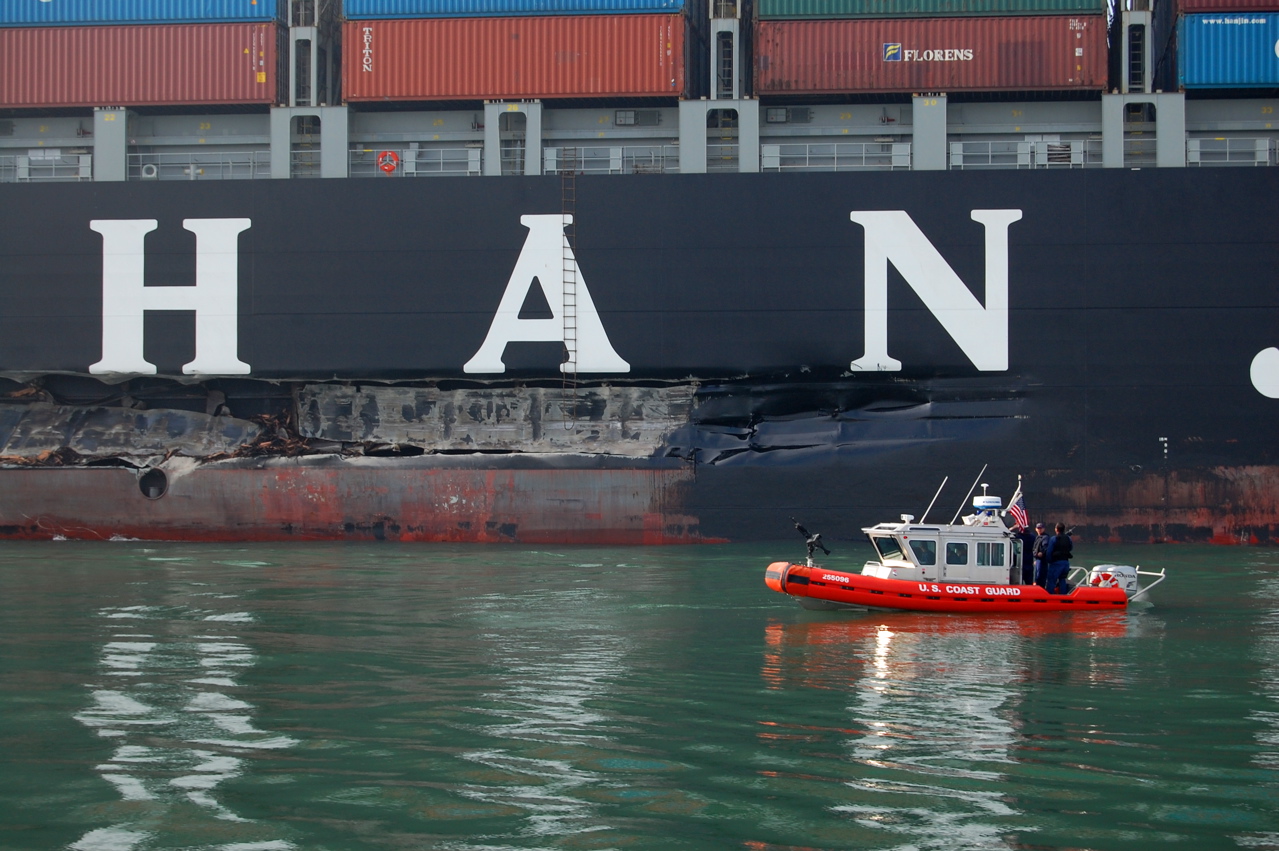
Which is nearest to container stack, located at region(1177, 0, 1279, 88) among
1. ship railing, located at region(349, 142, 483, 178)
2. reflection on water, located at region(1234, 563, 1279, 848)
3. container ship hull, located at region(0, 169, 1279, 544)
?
container ship hull, located at region(0, 169, 1279, 544)

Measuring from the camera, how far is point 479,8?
24938mm

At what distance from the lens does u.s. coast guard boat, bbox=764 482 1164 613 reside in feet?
52.3

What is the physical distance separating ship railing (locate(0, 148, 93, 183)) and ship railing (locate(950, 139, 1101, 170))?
18520 millimetres

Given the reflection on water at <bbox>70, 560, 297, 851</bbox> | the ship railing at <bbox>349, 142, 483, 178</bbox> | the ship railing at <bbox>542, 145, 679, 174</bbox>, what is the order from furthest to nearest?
1. the ship railing at <bbox>349, 142, 483, 178</bbox>
2. the ship railing at <bbox>542, 145, 679, 174</bbox>
3. the reflection on water at <bbox>70, 560, 297, 851</bbox>

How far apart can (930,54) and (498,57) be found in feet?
28.4

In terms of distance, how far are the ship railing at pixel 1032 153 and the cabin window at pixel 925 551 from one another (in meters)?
11.1

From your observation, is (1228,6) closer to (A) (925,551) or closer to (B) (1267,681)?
(A) (925,551)

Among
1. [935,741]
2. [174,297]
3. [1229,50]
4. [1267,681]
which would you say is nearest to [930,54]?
[1229,50]

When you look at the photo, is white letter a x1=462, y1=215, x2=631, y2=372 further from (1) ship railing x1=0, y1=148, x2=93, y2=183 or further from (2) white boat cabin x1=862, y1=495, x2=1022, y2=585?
(1) ship railing x1=0, y1=148, x2=93, y2=183

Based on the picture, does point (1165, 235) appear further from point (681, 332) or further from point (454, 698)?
point (454, 698)

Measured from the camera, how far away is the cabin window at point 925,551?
1634cm

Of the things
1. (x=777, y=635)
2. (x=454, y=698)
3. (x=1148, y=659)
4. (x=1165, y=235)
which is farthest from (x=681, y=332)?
(x=454, y=698)

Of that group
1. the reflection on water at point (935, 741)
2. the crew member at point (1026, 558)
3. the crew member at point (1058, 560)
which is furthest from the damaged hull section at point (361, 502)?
the reflection on water at point (935, 741)

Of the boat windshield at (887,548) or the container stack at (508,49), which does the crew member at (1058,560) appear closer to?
the boat windshield at (887,548)
